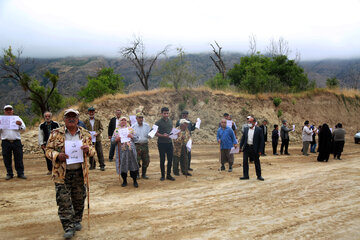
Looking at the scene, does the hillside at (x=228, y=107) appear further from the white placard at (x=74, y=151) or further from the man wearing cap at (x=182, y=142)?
the white placard at (x=74, y=151)

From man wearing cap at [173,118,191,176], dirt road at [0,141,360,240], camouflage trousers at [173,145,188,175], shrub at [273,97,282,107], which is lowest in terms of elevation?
dirt road at [0,141,360,240]

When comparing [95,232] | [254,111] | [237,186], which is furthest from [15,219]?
[254,111]

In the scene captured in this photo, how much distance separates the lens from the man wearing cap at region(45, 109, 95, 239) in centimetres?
490

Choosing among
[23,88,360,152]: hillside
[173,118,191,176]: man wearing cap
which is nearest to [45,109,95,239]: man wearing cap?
[173,118,191,176]: man wearing cap

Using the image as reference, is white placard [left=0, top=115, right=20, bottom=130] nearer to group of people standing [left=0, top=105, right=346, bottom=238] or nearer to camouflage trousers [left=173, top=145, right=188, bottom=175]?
group of people standing [left=0, top=105, right=346, bottom=238]

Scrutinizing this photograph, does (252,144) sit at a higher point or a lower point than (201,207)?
higher

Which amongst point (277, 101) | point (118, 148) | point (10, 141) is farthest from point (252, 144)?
point (277, 101)

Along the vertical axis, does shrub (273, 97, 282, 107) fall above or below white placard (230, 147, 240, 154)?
above

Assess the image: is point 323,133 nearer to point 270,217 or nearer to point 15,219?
point 270,217

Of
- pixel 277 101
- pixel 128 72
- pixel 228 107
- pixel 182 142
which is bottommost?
pixel 182 142

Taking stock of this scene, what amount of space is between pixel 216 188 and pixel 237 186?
72cm

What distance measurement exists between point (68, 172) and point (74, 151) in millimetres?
407

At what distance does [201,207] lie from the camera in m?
6.69

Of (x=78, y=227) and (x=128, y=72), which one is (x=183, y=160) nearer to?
(x=78, y=227)
